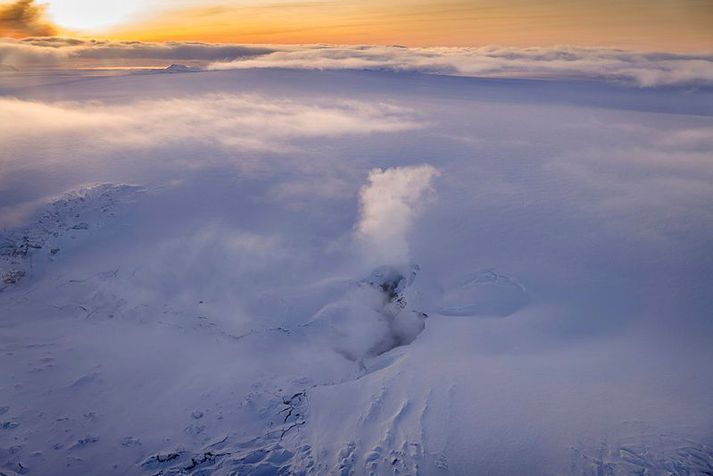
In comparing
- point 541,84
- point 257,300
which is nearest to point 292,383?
point 257,300

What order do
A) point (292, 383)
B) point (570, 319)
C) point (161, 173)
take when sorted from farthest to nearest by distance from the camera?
point (161, 173) < point (570, 319) < point (292, 383)

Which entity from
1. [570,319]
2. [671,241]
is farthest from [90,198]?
[671,241]

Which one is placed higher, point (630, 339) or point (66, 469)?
point (630, 339)

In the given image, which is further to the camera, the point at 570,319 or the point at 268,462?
the point at 570,319

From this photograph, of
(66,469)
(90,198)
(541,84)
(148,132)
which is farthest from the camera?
(541,84)

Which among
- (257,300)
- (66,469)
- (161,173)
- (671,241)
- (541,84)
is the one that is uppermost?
(541,84)

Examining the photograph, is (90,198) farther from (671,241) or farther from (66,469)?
(671,241)
